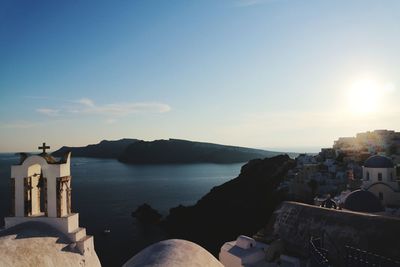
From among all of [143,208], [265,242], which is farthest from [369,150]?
[265,242]

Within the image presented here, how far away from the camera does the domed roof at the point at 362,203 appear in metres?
21.0

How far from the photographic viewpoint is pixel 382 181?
30656 mm

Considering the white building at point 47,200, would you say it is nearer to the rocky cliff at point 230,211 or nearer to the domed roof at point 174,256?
the domed roof at point 174,256

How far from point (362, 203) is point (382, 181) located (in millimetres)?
11348

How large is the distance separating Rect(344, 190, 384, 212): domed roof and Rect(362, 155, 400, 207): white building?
886 cm

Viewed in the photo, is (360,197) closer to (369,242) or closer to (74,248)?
(369,242)

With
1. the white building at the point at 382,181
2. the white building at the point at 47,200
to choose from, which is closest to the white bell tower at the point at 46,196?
the white building at the point at 47,200

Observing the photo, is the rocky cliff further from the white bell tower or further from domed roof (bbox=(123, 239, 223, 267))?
the white bell tower

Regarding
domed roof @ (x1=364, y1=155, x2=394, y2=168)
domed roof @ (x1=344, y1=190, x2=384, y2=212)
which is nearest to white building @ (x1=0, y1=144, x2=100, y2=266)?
domed roof @ (x1=344, y1=190, x2=384, y2=212)

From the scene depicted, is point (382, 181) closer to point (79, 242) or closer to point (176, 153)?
point (79, 242)

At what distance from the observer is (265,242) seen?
17.4 meters

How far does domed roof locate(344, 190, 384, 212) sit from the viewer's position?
21.0m

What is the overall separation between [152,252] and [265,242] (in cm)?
794

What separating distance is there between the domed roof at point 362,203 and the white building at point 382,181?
29.1 feet
